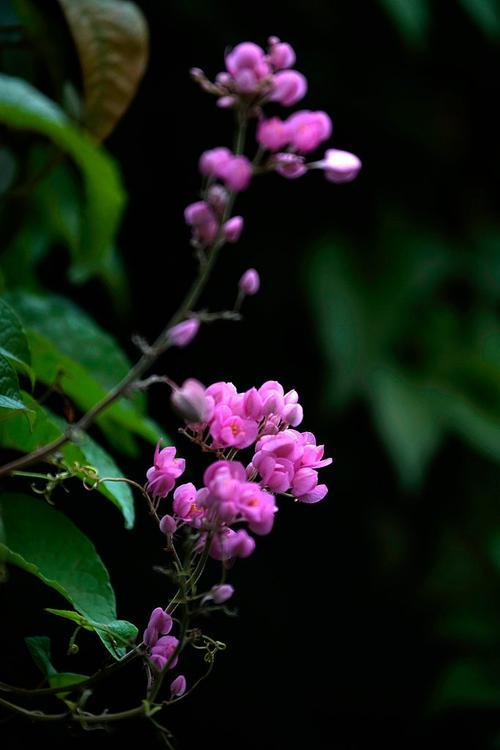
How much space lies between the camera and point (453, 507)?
1.52 m

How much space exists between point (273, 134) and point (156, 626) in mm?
203

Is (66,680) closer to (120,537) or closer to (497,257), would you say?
(120,537)

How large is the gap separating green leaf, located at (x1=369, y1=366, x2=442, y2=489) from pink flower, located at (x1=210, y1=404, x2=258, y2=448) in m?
0.97

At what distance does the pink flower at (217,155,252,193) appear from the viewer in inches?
11.9

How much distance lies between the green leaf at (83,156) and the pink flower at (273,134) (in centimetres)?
21

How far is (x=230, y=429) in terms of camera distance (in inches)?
14.4

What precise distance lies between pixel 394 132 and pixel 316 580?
2.24 feet

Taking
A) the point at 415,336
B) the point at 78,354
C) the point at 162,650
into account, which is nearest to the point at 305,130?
the point at 162,650

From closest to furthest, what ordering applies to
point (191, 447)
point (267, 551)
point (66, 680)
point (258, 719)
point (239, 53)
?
point (239, 53) → point (66, 680) → point (191, 447) → point (258, 719) → point (267, 551)

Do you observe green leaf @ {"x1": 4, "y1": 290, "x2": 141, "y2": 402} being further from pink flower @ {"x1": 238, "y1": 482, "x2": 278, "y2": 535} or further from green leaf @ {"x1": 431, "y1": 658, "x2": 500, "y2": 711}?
green leaf @ {"x1": 431, "y1": 658, "x2": 500, "y2": 711}

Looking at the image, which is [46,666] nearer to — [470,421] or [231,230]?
[231,230]

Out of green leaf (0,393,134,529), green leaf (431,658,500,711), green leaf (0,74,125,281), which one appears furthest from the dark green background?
green leaf (0,393,134,529)

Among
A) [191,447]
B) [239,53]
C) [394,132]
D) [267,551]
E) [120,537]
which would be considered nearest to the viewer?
[239,53]

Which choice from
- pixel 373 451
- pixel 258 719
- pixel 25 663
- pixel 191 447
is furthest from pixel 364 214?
pixel 25 663
